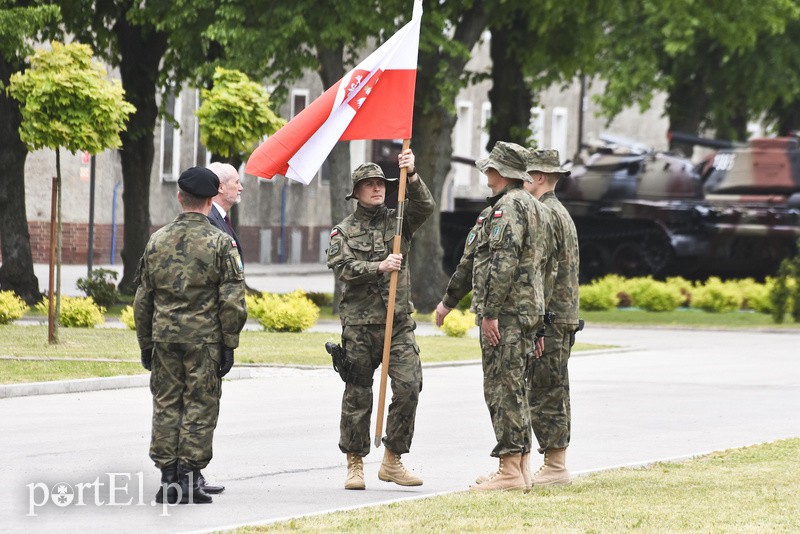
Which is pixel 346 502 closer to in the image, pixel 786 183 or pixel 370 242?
pixel 370 242

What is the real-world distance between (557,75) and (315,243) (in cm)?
2022

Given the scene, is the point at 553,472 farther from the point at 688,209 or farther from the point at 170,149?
the point at 170,149

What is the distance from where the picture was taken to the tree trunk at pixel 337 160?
26.5 metres

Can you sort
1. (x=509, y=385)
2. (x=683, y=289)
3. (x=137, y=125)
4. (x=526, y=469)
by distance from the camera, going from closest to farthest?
(x=509, y=385) → (x=526, y=469) → (x=137, y=125) → (x=683, y=289)

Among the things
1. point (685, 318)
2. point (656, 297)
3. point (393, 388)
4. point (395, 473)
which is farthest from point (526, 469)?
point (656, 297)

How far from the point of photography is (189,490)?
873cm

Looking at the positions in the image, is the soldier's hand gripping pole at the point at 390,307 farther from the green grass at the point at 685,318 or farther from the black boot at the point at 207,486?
the green grass at the point at 685,318

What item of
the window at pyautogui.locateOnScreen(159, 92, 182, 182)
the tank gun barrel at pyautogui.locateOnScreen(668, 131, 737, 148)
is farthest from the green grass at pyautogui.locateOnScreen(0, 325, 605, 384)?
the window at pyautogui.locateOnScreen(159, 92, 182, 182)

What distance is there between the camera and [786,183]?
37438 millimetres

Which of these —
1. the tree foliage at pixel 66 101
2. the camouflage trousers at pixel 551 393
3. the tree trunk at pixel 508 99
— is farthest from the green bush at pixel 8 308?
the camouflage trousers at pixel 551 393

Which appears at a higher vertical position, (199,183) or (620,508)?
(199,183)

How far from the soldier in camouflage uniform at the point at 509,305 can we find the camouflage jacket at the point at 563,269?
36 cm

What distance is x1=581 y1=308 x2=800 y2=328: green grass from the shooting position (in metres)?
27.6

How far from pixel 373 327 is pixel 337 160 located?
17.6 metres
